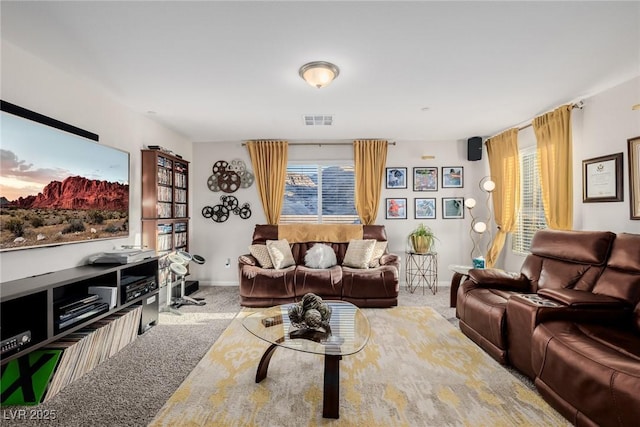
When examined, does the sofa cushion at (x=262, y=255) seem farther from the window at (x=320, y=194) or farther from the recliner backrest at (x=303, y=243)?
the window at (x=320, y=194)

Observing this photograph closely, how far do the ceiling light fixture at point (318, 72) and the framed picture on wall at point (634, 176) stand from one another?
2.70 metres

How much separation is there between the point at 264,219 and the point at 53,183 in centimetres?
298

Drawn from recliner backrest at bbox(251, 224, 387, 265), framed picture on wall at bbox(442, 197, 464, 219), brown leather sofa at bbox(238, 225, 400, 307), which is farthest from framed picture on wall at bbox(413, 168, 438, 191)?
brown leather sofa at bbox(238, 225, 400, 307)

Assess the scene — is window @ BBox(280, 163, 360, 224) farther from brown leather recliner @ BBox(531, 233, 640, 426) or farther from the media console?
brown leather recliner @ BBox(531, 233, 640, 426)

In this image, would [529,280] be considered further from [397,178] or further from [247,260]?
[247,260]

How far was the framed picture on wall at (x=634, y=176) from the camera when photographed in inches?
107

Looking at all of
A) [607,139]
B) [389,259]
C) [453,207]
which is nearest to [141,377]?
[389,259]

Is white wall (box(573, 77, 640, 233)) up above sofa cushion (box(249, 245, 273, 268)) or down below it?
above

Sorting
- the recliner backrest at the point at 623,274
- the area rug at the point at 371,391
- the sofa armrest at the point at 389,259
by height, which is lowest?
the area rug at the point at 371,391

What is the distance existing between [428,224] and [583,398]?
143 inches

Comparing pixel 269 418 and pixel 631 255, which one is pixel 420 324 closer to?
pixel 631 255

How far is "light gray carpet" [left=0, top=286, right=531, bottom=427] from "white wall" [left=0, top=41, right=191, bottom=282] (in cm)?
93

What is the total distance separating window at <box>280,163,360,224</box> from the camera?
5215mm

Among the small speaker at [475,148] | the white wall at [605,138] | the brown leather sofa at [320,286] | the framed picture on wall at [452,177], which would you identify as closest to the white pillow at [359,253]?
the brown leather sofa at [320,286]
